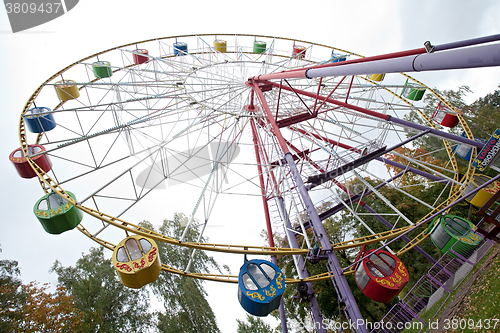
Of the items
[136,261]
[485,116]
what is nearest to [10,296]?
[136,261]

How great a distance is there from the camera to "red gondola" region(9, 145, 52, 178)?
11750mm

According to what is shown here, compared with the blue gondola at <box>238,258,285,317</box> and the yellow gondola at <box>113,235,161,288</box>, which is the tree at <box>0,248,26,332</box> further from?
the blue gondola at <box>238,258,285,317</box>

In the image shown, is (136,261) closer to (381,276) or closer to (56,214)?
(56,214)

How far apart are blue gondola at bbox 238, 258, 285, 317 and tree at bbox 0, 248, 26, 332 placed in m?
14.9

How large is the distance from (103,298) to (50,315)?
2.85 m

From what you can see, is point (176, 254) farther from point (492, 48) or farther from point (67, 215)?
point (492, 48)

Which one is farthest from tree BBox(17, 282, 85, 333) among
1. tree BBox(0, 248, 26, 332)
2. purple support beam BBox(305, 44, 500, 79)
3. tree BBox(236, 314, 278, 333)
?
purple support beam BBox(305, 44, 500, 79)

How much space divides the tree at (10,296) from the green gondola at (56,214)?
8886 millimetres

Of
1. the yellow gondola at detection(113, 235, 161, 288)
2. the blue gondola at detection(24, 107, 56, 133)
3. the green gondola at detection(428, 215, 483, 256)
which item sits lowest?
the green gondola at detection(428, 215, 483, 256)

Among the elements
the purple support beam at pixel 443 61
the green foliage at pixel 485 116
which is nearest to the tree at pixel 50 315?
the purple support beam at pixel 443 61

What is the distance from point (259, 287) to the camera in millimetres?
8211

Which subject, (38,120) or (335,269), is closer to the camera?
(335,269)

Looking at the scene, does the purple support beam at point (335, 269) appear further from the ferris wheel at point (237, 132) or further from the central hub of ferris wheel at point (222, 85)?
the central hub of ferris wheel at point (222, 85)

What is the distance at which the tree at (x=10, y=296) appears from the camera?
15055 mm
